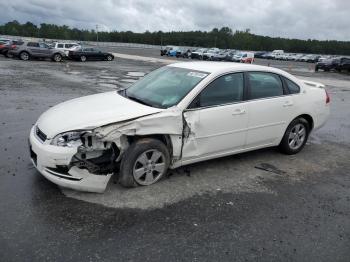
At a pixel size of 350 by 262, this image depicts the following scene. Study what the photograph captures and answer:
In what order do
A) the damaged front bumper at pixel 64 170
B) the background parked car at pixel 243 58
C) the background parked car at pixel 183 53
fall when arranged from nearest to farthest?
the damaged front bumper at pixel 64 170, the background parked car at pixel 243 58, the background parked car at pixel 183 53

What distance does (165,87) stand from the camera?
5277mm

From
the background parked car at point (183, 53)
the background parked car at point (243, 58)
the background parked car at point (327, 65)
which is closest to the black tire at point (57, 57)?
the background parked car at point (243, 58)

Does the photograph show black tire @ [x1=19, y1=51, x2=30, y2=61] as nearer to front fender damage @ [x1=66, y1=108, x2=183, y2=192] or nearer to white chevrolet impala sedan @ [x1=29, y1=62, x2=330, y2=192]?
white chevrolet impala sedan @ [x1=29, y1=62, x2=330, y2=192]

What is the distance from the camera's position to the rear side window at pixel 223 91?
5.00 meters

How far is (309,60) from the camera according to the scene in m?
74.9

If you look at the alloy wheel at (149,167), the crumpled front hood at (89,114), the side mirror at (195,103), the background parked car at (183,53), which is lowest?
the background parked car at (183,53)

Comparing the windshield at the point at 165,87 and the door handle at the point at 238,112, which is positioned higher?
the windshield at the point at 165,87

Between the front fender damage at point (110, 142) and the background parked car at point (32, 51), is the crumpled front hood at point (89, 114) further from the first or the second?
the background parked car at point (32, 51)

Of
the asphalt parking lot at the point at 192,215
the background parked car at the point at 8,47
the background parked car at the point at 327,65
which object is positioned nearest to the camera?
the asphalt parking lot at the point at 192,215

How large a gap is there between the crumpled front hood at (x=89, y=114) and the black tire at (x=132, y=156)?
0.35 metres

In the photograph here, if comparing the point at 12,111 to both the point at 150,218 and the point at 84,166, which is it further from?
the point at 150,218

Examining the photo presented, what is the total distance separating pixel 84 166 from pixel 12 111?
566 centimetres

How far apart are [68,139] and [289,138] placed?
377 centimetres

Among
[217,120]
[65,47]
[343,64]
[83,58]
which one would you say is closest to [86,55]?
[83,58]
